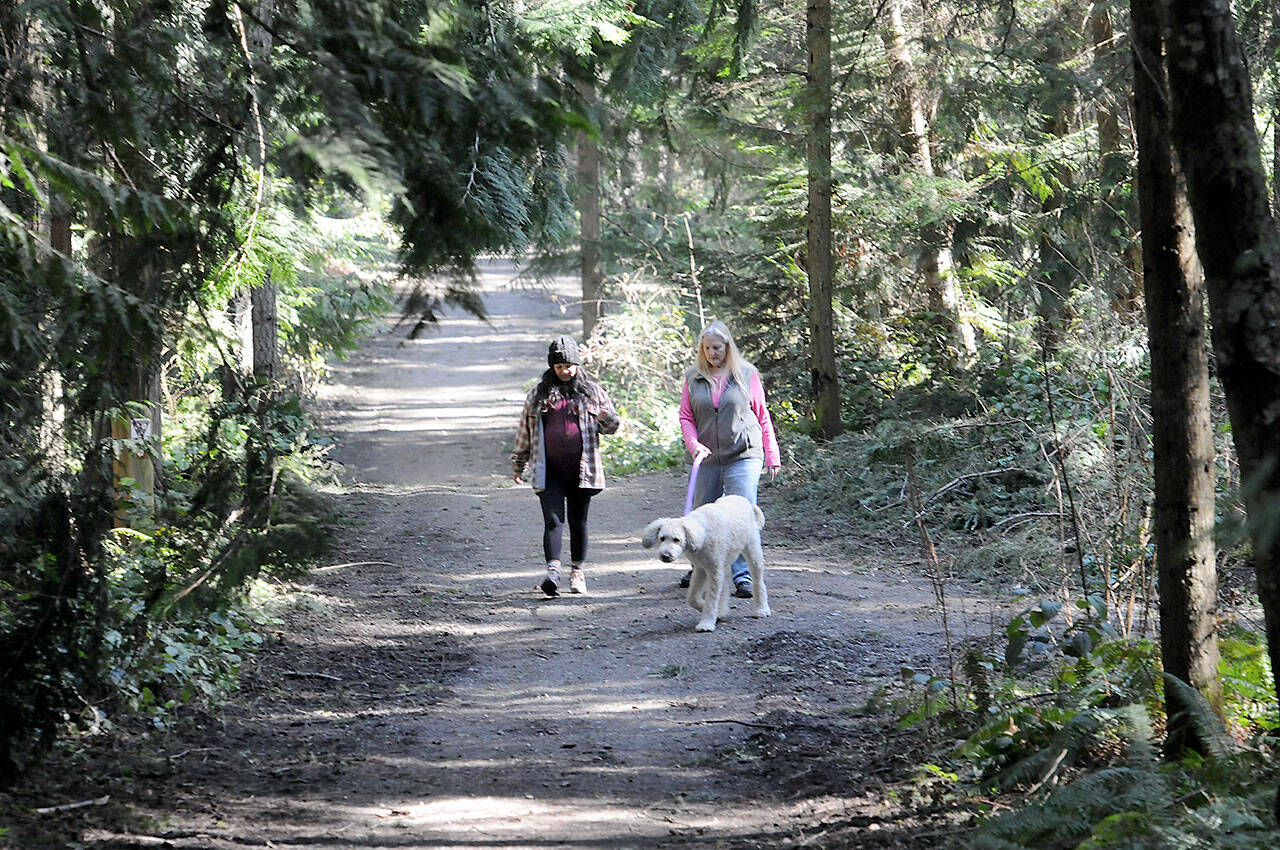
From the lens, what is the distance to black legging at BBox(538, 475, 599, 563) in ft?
32.6

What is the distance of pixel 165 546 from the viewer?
881 cm

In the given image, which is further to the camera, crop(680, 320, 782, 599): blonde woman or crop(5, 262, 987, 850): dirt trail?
crop(680, 320, 782, 599): blonde woman

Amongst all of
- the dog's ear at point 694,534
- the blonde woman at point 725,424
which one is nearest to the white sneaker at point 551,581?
the blonde woman at point 725,424

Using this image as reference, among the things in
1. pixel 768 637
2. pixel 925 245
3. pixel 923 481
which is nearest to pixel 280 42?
pixel 768 637

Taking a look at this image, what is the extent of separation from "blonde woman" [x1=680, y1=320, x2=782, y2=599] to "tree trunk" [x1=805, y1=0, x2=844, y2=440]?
19.9 ft

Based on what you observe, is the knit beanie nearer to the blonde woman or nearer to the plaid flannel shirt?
the plaid flannel shirt

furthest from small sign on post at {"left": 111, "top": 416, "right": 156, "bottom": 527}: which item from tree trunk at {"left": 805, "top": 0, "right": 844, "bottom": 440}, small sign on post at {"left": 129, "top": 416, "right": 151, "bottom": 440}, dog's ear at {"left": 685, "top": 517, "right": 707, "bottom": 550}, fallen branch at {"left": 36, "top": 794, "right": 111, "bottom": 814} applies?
tree trunk at {"left": 805, "top": 0, "right": 844, "bottom": 440}

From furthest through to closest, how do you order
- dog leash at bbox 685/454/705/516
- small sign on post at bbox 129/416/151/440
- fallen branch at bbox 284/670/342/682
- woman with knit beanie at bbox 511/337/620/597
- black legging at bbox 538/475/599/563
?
black legging at bbox 538/475/599/563 < woman with knit beanie at bbox 511/337/620/597 < dog leash at bbox 685/454/705/516 < small sign on post at bbox 129/416/151/440 < fallen branch at bbox 284/670/342/682

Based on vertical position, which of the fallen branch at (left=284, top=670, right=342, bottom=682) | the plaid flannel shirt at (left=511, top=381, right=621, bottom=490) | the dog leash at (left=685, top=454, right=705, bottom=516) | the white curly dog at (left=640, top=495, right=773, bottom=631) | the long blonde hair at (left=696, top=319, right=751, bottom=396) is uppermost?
the long blonde hair at (left=696, top=319, right=751, bottom=396)

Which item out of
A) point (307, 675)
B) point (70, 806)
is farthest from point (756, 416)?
point (70, 806)

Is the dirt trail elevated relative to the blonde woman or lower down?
lower down

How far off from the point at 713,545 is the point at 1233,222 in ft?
16.4

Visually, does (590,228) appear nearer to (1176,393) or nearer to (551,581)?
(551,581)

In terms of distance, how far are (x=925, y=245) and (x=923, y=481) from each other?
191 inches
